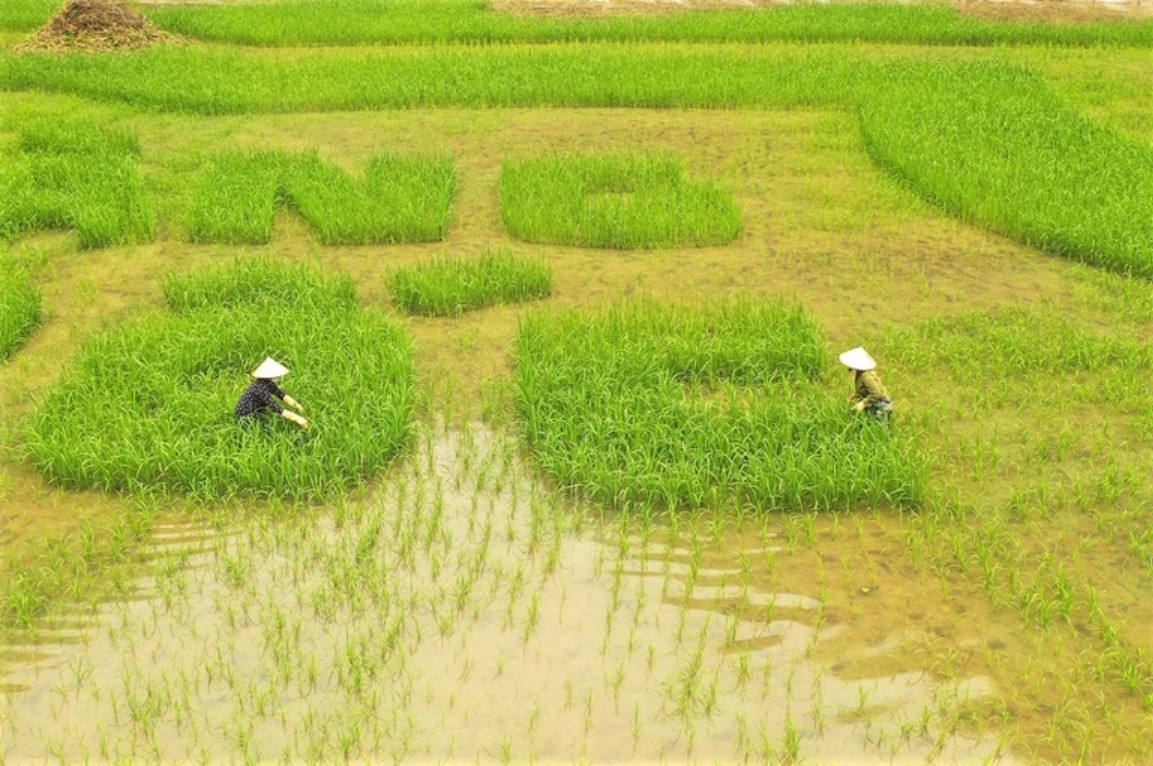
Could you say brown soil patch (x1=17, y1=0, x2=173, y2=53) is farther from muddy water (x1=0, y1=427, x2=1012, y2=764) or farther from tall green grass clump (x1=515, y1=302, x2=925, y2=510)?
muddy water (x1=0, y1=427, x2=1012, y2=764)

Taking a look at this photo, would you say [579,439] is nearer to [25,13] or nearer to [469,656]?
[469,656]

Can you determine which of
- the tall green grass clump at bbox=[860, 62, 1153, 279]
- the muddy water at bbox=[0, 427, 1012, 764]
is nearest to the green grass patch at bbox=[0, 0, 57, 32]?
the tall green grass clump at bbox=[860, 62, 1153, 279]

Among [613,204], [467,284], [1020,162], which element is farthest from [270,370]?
[1020,162]

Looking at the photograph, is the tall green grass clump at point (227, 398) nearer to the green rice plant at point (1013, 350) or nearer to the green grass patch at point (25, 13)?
the green rice plant at point (1013, 350)

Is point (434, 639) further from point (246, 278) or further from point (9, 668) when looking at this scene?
point (246, 278)

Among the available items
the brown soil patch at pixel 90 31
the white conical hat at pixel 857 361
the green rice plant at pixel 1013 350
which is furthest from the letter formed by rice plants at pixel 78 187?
the green rice plant at pixel 1013 350
